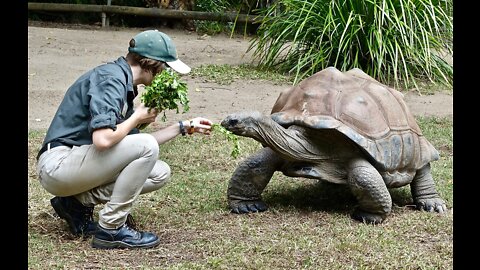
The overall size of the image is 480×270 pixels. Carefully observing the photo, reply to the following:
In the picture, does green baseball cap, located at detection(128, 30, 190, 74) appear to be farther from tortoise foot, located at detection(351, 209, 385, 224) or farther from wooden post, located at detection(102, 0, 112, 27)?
wooden post, located at detection(102, 0, 112, 27)

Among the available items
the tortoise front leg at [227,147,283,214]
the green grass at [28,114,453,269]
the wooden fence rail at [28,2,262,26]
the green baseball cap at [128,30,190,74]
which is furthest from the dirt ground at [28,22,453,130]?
the green baseball cap at [128,30,190,74]

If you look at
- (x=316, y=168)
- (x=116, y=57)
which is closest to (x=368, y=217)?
(x=316, y=168)

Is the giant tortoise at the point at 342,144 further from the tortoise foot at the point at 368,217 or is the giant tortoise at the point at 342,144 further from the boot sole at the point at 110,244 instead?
the boot sole at the point at 110,244

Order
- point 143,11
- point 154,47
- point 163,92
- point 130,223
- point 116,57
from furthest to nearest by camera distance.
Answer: point 143,11 → point 116,57 → point 130,223 → point 154,47 → point 163,92

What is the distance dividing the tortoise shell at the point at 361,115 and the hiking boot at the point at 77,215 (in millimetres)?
1284

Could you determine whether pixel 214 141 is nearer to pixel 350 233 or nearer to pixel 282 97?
pixel 282 97

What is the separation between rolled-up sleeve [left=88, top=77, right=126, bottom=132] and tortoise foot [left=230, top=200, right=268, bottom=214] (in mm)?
1174

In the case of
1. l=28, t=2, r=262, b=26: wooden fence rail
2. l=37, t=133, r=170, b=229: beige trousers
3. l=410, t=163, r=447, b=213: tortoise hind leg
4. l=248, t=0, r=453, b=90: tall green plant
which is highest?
l=37, t=133, r=170, b=229: beige trousers

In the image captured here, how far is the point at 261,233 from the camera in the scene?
402 centimetres

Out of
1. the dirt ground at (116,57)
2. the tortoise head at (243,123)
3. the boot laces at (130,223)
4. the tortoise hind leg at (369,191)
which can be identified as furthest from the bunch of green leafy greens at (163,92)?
the dirt ground at (116,57)

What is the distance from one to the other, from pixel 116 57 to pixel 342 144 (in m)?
6.80

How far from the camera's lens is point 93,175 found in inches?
143

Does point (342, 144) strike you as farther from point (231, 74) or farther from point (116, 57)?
point (116, 57)

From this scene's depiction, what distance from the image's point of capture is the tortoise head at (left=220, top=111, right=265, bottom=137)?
4176 millimetres
